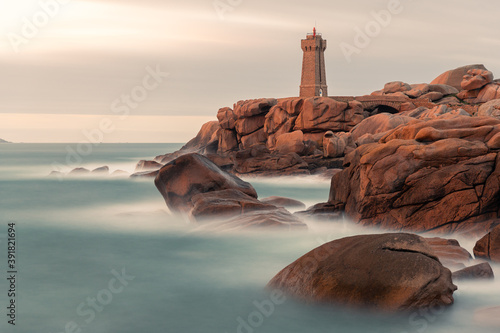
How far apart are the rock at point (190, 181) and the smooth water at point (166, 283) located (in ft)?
3.05

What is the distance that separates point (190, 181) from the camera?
17984 millimetres

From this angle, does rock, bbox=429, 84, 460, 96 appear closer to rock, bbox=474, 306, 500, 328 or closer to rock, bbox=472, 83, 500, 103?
rock, bbox=472, 83, 500, 103

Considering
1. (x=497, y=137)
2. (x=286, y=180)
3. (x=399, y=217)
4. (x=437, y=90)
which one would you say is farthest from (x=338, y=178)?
(x=437, y=90)

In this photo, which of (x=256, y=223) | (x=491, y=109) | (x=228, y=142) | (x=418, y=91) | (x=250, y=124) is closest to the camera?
(x=256, y=223)

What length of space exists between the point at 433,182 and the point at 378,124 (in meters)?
28.2

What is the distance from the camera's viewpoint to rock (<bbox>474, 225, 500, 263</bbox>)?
12.0 metres

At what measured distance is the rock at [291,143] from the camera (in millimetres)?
43062

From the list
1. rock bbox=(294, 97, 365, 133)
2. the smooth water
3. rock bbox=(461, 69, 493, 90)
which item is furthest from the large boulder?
rock bbox=(461, 69, 493, 90)

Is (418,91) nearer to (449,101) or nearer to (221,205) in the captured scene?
(449,101)

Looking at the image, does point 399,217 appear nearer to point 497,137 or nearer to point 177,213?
point 497,137

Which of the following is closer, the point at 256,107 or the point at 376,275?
the point at 376,275

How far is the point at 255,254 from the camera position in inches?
551

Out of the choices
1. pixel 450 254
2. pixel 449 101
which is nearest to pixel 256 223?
pixel 450 254

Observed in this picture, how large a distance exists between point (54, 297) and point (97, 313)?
5.44 ft
